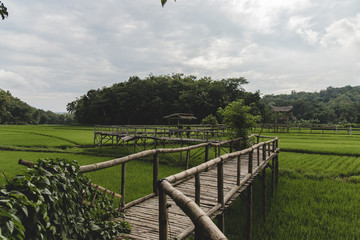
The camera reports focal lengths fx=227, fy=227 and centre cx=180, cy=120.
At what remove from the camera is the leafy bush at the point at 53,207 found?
193 centimetres

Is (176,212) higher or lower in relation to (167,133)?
lower

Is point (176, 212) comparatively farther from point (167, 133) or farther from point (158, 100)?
point (158, 100)

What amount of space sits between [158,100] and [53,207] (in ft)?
196

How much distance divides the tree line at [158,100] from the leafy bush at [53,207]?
170 ft

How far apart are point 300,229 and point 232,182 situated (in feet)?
8.88

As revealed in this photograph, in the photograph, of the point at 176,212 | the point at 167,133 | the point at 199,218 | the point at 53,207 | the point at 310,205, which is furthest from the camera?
the point at 167,133

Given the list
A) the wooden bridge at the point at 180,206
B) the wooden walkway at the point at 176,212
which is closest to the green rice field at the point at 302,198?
the wooden bridge at the point at 180,206

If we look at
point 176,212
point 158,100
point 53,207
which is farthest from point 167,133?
point 158,100

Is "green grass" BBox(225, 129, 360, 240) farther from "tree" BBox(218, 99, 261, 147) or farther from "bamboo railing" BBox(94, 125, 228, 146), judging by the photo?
"bamboo railing" BBox(94, 125, 228, 146)

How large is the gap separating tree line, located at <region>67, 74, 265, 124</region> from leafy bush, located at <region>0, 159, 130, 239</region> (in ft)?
170

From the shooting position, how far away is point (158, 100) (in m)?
61.6

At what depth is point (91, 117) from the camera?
6988 cm

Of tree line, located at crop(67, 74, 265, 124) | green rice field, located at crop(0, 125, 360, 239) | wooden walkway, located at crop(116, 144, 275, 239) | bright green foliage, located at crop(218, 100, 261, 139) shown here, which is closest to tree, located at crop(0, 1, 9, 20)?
green rice field, located at crop(0, 125, 360, 239)

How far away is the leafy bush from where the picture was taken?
76.0 inches
